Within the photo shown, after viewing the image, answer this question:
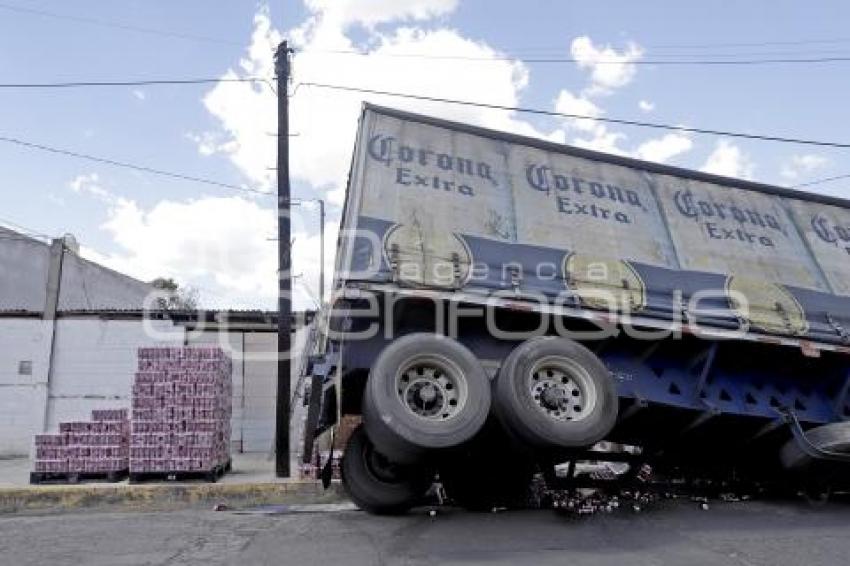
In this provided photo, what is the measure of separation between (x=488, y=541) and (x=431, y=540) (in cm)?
44

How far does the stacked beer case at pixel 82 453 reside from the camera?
35.2 ft

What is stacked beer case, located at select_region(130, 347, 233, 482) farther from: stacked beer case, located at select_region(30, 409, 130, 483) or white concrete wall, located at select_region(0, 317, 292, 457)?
white concrete wall, located at select_region(0, 317, 292, 457)

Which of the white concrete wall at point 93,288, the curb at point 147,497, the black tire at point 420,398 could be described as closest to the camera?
the black tire at point 420,398

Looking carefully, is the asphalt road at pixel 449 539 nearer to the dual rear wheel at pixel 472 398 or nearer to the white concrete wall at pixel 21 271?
the dual rear wheel at pixel 472 398

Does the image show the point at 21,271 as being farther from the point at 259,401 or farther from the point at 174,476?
the point at 174,476

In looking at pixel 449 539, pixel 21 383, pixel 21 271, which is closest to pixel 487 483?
pixel 449 539

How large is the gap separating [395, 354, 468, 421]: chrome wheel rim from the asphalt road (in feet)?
3.26

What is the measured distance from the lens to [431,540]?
5926 millimetres

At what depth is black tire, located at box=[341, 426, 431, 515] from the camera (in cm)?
703

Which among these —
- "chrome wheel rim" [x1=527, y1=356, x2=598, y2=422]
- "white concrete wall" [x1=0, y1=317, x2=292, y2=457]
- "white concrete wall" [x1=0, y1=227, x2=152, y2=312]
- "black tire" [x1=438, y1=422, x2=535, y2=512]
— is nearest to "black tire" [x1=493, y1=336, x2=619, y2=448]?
"chrome wheel rim" [x1=527, y1=356, x2=598, y2=422]

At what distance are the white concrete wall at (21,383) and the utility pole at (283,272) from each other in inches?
Answer: 332

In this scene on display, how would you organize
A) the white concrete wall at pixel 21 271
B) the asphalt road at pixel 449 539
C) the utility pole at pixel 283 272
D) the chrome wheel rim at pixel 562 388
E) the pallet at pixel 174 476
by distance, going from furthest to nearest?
the white concrete wall at pixel 21 271 < the utility pole at pixel 283 272 < the pallet at pixel 174 476 < the chrome wheel rim at pixel 562 388 < the asphalt road at pixel 449 539

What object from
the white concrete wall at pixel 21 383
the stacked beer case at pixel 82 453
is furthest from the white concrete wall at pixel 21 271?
the stacked beer case at pixel 82 453

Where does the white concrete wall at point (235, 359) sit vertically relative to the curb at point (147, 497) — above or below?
above
